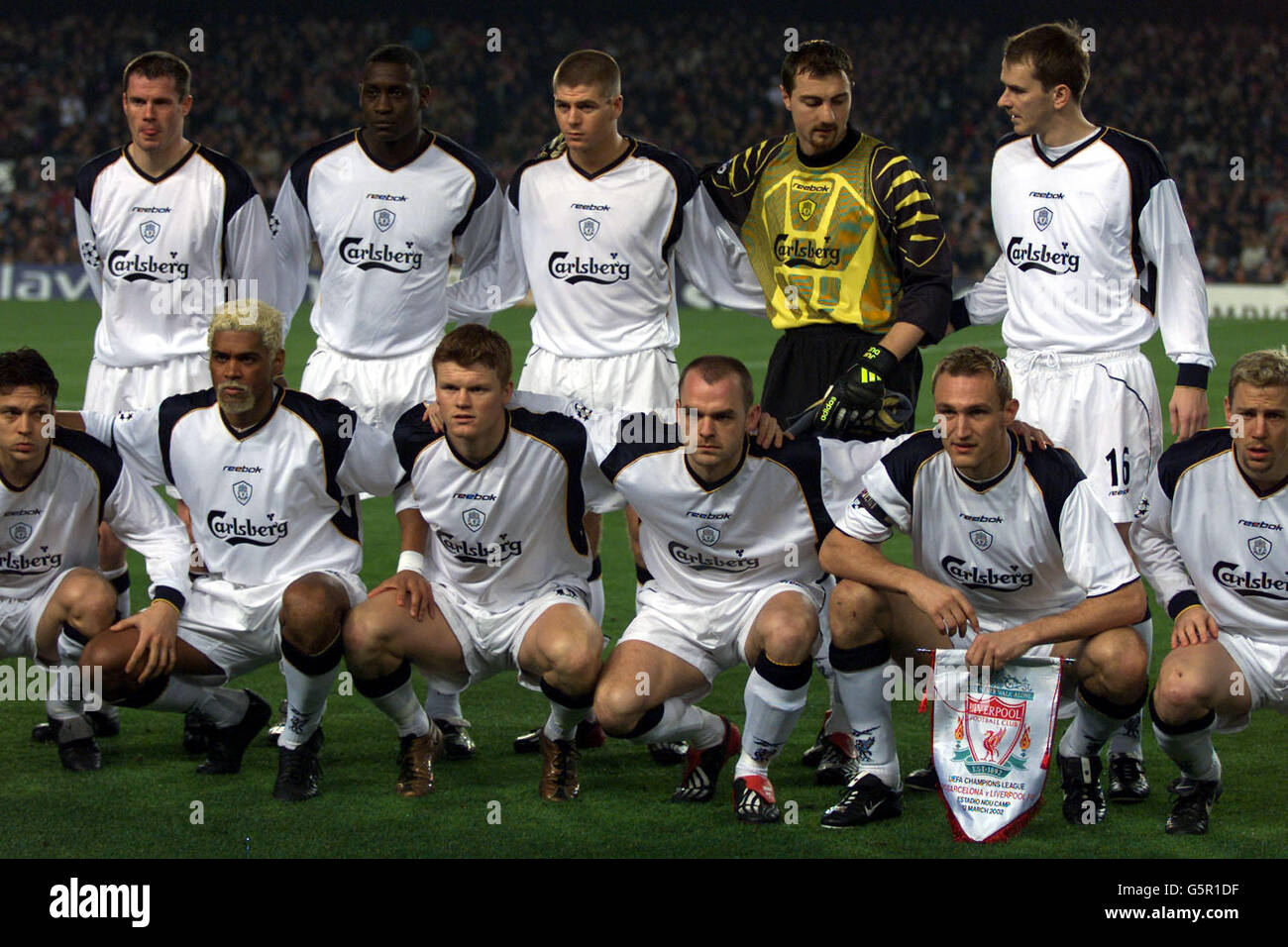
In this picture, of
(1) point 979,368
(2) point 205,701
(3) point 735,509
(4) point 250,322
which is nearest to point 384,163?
(4) point 250,322

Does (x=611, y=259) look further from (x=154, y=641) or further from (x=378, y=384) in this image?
(x=154, y=641)

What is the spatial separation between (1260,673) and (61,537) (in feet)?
12.0

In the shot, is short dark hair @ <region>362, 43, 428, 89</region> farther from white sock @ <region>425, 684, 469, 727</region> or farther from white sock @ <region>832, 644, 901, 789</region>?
white sock @ <region>832, 644, 901, 789</region>

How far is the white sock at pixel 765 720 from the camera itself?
15.3ft

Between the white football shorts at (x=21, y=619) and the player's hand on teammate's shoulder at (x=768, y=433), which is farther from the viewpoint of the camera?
the white football shorts at (x=21, y=619)

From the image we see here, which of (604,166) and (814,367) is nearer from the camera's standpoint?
(814,367)

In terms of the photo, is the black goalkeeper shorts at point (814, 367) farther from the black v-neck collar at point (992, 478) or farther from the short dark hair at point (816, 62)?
the short dark hair at point (816, 62)

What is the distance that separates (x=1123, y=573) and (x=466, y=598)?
6.63 ft

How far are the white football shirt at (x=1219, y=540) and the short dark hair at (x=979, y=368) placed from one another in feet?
1.90

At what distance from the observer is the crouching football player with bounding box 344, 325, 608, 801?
480 cm

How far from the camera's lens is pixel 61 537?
16.7 ft

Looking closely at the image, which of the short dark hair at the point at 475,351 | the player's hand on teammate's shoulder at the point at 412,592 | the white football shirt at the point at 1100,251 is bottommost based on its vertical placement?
the player's hand on teammate's shoulder at the point at 412,592

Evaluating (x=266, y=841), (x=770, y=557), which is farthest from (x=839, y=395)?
(x=266, y=841)

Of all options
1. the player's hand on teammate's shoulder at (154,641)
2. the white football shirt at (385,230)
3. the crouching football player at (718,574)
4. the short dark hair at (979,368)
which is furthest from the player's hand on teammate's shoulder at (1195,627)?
the player's hand on teammate's shoulder at (154,641)
